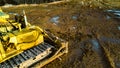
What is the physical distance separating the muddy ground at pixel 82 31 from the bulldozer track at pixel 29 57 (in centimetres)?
24

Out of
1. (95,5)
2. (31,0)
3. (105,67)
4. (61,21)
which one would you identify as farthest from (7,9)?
(105,67)

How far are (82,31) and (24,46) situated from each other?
12.8 feet

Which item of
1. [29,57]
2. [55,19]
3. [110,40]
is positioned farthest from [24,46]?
[55,19]

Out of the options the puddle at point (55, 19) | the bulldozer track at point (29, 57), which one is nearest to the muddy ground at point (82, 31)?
the puddle at point (55, 19)

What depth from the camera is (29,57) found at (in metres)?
5.33

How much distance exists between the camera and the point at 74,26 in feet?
30.5

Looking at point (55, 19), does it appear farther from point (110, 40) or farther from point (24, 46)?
point (24, 46)

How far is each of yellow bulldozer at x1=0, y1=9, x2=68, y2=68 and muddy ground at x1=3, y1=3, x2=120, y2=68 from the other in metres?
0.34

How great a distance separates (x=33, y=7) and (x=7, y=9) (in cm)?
170

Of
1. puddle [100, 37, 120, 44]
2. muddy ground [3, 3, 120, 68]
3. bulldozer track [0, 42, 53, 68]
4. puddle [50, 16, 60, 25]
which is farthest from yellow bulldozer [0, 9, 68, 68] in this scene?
puddle [50, 16, 60, 25]

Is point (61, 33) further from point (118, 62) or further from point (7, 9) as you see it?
point (7, 9)

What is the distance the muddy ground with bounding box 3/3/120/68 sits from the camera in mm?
6234

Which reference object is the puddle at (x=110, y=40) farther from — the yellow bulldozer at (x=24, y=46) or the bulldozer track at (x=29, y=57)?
the bulldozer track at (x=29, y=57)

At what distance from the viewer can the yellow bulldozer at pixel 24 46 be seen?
5.00 meters
